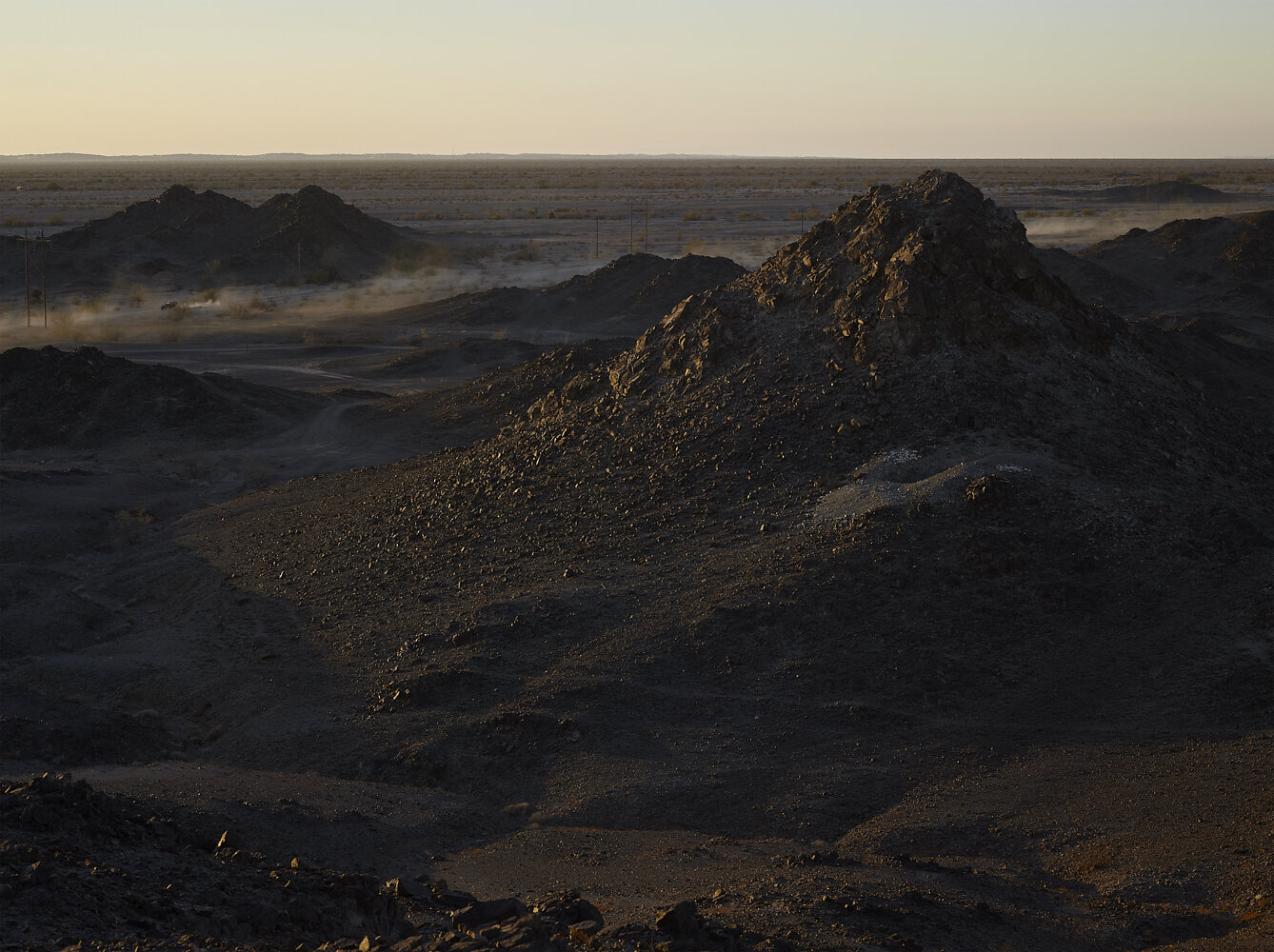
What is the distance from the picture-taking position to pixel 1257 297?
3678cm

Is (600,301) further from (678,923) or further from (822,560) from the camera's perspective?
(678,923)

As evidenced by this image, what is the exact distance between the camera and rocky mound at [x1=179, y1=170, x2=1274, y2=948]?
9664 millimetres

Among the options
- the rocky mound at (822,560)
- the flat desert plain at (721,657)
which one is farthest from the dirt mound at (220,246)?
the rocky mound at (822,560)

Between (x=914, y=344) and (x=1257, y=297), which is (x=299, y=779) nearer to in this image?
(x=914, y=344)

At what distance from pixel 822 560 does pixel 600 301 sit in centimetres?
2715

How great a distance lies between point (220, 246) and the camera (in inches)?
2074

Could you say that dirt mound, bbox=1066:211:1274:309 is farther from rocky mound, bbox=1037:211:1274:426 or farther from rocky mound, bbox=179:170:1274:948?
rocky mound, bbox=179:170:1274:948

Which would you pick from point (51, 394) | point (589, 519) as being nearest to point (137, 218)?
point (51, 394)

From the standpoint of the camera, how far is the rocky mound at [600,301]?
3638 cm

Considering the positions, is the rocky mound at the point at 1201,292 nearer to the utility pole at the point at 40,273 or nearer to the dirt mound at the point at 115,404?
the dirt mound at the point at 115,404

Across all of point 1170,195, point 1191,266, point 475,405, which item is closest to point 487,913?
point 475,405

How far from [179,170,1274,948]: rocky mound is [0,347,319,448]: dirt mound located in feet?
27.5

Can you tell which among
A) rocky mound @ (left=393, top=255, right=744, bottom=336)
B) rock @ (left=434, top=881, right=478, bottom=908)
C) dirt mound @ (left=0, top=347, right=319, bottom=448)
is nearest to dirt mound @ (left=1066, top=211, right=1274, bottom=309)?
rocky mound @ (left=393, top=255, right=744, bottom=336)

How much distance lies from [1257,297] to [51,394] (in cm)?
3238
